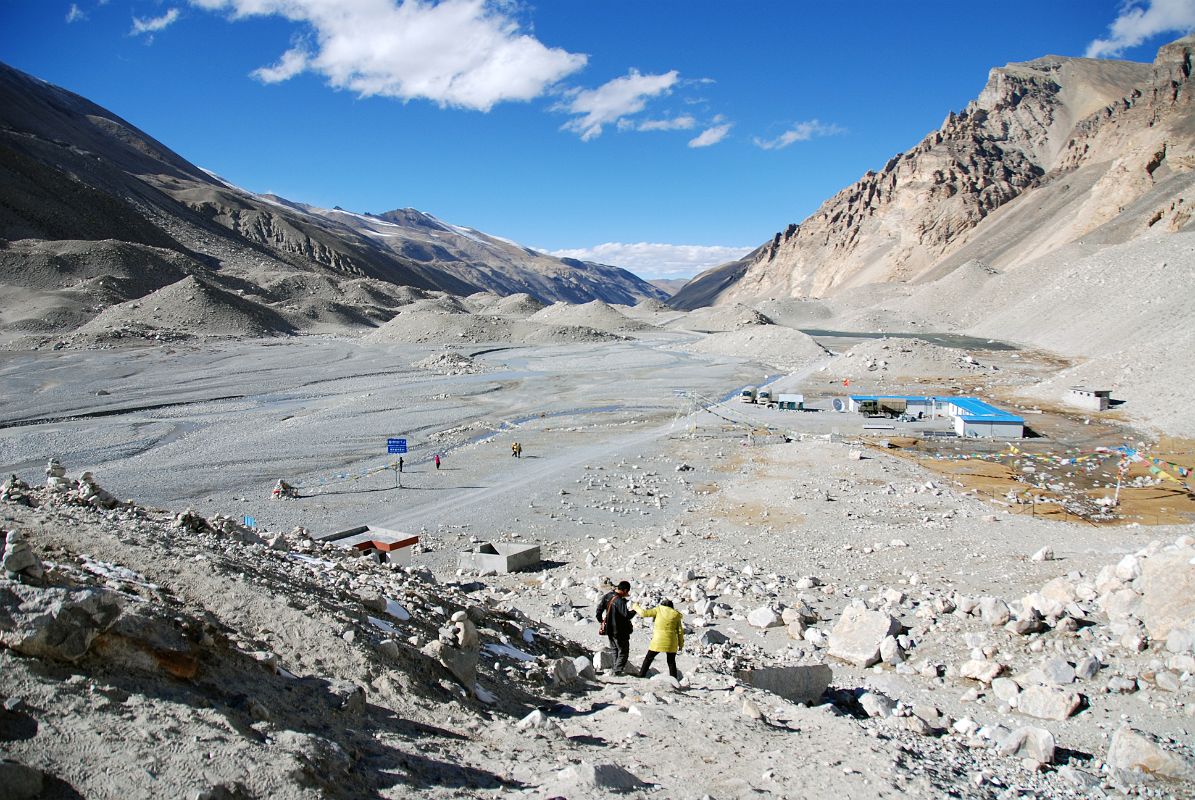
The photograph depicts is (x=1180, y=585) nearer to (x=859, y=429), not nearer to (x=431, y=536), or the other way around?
(x=431, y=536)

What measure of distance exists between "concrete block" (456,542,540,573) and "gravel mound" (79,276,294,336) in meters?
66.1

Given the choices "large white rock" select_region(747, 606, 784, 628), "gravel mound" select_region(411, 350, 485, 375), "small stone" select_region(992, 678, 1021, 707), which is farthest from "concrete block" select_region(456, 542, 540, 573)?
"gravel mound" select_region(411, 350, 485, 375)

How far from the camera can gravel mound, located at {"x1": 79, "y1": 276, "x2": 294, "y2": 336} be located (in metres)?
70.4

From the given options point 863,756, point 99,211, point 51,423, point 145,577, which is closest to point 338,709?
point 145,577

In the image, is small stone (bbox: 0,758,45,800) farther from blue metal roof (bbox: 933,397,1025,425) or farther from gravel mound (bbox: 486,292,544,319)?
gravel mound (bbox: 486,292,544,319)

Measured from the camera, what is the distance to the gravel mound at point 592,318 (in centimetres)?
10222

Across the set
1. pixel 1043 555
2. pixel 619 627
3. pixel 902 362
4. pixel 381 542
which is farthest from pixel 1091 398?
pixel 619 627

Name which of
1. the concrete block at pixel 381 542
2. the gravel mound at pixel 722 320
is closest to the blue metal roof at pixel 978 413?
the concrete block at pixel 381 542

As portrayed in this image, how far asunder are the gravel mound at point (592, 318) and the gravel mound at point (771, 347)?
2756 centimetres

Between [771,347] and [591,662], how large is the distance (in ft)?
206

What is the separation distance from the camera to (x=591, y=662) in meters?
8.12

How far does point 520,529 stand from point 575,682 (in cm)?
1078

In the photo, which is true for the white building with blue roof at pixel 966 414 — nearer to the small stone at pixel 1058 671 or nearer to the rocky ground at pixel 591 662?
the rocky ground at pixel 591 662

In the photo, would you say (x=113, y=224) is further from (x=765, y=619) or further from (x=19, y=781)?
(x=19, y=781)
